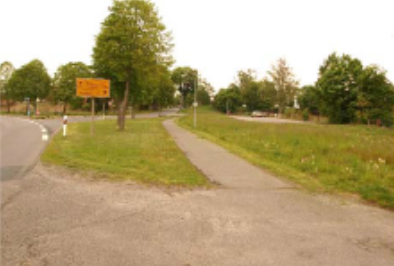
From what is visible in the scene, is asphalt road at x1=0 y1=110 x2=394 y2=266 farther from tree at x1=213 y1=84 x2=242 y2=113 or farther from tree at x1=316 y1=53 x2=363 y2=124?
tree at x1=213 y1=84 x2=242 y2=113

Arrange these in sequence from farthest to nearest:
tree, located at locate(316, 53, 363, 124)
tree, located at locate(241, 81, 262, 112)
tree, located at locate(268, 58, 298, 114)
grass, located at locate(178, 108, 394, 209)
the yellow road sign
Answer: tree, located at locate(241, 81, 262, 112), tree, located at locate(268, 58, 298, 114), tree, located at locate(316, 53, 363, 124), the yellow road sign, grass, located at locate(178, 108, 394, 209)

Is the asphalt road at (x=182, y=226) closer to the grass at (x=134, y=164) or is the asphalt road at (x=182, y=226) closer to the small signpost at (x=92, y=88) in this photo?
the grass at (x=134, y=164)

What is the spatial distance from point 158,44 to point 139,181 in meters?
14.6

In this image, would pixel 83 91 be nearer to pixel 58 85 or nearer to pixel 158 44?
pixel 158 44

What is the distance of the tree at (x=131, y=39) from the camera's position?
18109 mm

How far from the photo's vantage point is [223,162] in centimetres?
937

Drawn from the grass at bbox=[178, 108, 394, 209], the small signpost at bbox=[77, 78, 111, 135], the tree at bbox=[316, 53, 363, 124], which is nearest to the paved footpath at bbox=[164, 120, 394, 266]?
the grass at bbox=[178, 108, 394, 209]

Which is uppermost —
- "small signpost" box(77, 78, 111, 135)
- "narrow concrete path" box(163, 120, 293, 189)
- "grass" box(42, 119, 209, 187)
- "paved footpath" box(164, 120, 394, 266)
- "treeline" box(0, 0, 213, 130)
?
"treeline" box(0, 0, 213, 130)

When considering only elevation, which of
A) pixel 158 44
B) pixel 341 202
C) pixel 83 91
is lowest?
pixel 341 202

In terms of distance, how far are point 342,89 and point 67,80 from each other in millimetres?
50128

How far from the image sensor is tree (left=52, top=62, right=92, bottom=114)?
60.2 meters

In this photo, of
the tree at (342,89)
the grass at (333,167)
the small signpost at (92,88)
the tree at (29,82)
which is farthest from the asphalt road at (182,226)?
the tree at (29,82)

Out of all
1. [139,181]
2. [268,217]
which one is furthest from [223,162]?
[268,217]

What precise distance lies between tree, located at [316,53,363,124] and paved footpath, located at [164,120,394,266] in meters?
39.6
